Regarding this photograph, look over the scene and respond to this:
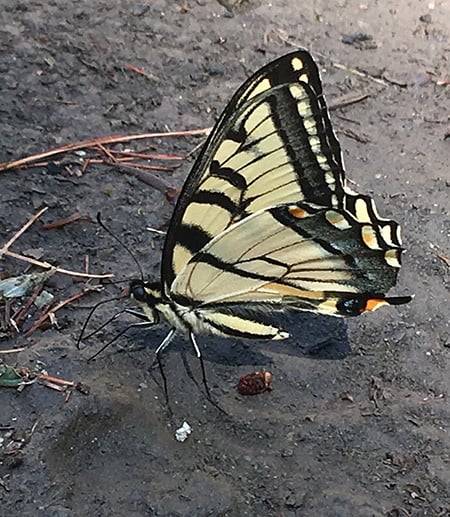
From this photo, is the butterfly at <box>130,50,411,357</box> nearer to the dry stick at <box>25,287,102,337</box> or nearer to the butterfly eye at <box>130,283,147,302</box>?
the butterfly eye at <box>130,283,147,302</box>

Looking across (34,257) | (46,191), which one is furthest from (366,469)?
(46,191)

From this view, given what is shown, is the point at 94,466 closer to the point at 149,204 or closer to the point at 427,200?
the point at 149,204

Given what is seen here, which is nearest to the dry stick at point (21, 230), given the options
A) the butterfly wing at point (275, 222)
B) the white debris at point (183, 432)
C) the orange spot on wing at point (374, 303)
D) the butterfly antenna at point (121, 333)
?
the butterfly antenna at point (121, 333)

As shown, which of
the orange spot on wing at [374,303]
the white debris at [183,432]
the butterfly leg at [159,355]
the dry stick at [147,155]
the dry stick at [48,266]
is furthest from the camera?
the dry stick at [147,155]

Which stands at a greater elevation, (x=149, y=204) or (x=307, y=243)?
(x=307, y=243)

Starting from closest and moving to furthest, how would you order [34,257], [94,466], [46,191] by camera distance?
[94,466] < [34,257] < [46,191]

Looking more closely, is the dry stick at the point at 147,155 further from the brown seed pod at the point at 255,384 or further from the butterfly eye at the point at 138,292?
the brown seed pod at the point at 255,384

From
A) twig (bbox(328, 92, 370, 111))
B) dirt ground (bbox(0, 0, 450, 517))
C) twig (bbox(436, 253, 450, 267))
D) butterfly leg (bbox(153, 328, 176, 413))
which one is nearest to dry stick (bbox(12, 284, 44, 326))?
dirt ground (bbox(0, 0, 450, 517))

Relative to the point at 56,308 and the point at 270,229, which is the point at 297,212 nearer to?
the point at 270,229

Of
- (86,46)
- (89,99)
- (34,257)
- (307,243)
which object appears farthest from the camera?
(86,46)
